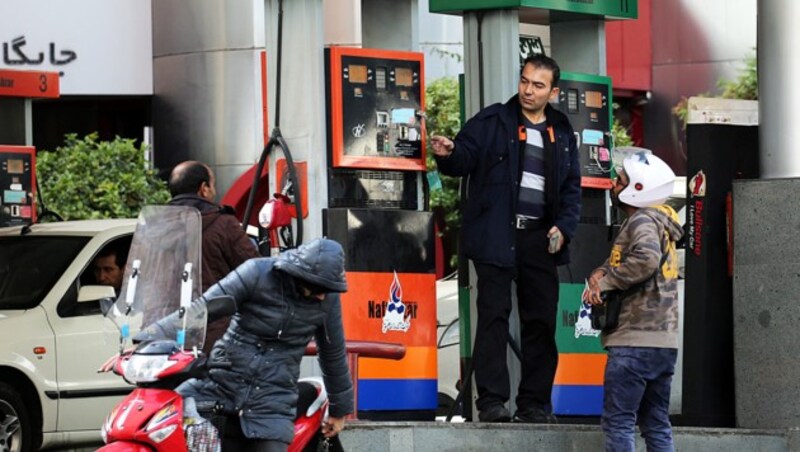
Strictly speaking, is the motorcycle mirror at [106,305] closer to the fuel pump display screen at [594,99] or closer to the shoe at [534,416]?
the shoe at [534,416]

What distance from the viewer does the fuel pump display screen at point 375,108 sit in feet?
35.3

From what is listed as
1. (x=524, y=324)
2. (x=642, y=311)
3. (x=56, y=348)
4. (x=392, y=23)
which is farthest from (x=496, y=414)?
(x=56, y=348)

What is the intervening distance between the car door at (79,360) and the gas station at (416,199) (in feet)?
6.44

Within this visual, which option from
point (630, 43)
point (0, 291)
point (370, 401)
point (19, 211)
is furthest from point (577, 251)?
point (630, 43)

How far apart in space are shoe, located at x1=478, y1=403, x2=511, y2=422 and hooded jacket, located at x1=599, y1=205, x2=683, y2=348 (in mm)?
986

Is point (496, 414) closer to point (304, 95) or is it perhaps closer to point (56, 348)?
point (304, 95)

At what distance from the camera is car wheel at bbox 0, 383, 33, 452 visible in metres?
11.9

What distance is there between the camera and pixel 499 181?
10367mm

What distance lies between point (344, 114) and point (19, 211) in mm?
7264

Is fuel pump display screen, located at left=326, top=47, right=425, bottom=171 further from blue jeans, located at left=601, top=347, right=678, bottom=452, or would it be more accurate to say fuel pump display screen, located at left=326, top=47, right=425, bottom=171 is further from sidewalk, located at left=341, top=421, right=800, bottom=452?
blue jeans, located at left=601, top=347, right=678, bottom=452

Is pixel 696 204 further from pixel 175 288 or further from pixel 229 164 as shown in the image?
pixel 229 164

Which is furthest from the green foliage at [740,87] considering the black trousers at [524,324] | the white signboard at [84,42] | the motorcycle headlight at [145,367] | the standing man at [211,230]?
the motorcycle headlight at [145,367]

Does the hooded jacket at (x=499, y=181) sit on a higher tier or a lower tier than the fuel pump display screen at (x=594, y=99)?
lower

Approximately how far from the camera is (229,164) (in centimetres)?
2561
